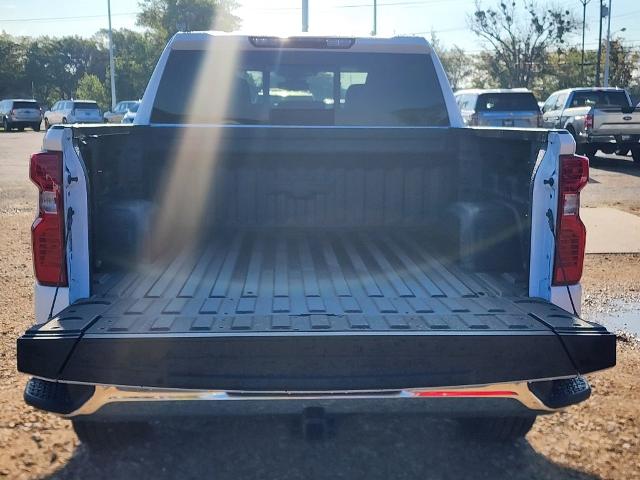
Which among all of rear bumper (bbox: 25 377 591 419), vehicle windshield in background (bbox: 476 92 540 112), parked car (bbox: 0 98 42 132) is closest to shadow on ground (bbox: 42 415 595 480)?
rear bumper (bbox: 25 377 591 419)

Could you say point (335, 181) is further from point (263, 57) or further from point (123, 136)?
point (123, 136)

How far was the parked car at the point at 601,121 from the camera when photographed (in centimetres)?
1847

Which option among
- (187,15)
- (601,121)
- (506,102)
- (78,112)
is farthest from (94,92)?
(601,121)

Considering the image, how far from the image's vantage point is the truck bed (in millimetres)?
2742

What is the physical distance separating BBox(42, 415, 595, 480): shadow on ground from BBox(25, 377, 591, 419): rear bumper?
1.68 ft

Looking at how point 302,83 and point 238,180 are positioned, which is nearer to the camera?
point 238,180

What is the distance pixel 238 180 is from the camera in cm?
464

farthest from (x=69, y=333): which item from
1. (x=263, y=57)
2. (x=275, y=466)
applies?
(x=263, y=57)

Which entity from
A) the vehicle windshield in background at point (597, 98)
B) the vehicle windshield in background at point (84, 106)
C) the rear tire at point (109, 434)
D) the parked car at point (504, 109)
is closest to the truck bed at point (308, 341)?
the rear tire at point (109, 434)

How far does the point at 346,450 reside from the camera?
3750mm

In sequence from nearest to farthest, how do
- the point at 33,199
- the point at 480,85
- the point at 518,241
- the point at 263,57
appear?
the point at 518,241
the point at 263,57
the point at 33,199
the point at 480,85

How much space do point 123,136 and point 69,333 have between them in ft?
5.56

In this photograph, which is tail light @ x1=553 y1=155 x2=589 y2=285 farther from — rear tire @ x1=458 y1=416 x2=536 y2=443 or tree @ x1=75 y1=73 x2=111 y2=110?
tree @ x1=75 y1=73 x2=111 y2=110

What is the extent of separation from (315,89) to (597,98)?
18005 millimetres
